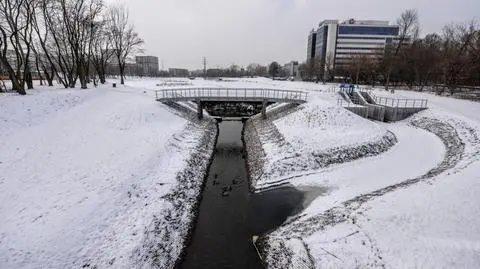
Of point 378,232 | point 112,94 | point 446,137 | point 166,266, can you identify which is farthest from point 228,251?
point 112,94

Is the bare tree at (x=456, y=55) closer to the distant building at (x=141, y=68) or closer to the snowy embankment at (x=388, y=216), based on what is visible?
the snowy embankment at (x=388, y=216)

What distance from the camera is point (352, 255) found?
10.5 metres

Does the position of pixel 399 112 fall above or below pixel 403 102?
below

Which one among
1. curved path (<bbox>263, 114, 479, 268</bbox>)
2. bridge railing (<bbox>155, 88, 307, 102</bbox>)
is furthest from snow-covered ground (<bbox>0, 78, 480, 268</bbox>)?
bridge railing (<bbox>155, 88, 307, 102</bbox>)

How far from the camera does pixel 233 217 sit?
1449cm

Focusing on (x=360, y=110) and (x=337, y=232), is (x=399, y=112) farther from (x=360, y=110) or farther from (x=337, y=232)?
(x=337, y=232)

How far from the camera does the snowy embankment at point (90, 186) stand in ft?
33.2

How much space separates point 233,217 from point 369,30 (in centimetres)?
14770

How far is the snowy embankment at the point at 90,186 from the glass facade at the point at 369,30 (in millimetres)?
136188

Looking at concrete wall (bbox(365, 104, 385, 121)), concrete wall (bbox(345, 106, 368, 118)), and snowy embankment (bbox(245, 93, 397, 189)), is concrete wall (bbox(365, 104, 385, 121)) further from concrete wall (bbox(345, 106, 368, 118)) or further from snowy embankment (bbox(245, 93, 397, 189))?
snowy embankment (bbox(245, 93, 397, 189))

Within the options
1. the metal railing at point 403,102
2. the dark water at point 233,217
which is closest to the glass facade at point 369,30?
the metal railing at point 403,102

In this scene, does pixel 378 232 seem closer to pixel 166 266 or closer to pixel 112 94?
pixel 166 266

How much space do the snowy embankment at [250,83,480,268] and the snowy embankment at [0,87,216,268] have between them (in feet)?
16.8

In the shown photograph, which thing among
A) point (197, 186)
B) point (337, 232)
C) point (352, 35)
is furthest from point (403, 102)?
point (352, 35)
